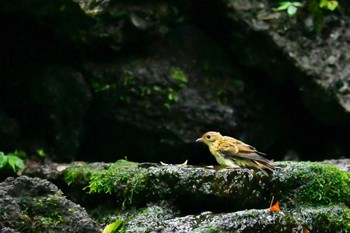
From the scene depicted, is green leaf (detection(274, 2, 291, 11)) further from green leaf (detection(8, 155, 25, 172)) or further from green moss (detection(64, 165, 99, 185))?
green leaf (detection(8, 155, 25, 172))

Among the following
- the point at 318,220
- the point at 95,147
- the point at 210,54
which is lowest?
the point at 95,147

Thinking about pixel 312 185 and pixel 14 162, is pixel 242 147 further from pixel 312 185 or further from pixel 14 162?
pixel 14 162

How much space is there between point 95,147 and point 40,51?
1296mm

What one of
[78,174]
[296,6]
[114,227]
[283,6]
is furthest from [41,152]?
[114,227]

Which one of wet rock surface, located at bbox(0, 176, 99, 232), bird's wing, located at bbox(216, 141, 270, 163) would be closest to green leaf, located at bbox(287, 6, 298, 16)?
bird's wing, located at bbox(216, 141, 270, 163)

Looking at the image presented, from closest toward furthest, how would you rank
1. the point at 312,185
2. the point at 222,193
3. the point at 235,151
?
the point at 222,193
the point at 312,185
the point at 235,151

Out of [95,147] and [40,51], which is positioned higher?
[40,51]

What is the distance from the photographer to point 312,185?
17.9ft

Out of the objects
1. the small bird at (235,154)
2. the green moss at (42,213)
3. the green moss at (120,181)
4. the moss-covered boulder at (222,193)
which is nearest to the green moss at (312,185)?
the moss-covered boulder at (222,193)

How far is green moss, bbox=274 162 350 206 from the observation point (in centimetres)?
542

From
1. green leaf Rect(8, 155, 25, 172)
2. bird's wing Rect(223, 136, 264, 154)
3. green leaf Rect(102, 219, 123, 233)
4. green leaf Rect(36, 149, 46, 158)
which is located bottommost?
green leaf Rect(36, 149, 46, 158)

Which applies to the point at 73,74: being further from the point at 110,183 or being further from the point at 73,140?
the point at 110,183

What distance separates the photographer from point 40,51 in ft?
27.3

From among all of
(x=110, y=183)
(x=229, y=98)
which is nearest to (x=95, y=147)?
(x=229, y=98)
